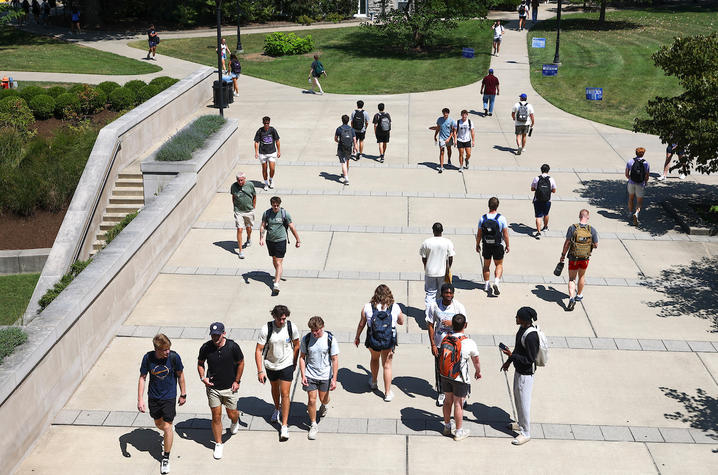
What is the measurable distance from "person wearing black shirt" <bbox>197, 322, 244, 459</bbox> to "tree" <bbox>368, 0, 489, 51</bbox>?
29382 millimetres

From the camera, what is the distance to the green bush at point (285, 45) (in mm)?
37312

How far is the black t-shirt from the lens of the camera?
29.5 ft

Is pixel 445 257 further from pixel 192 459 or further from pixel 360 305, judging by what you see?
pixel 192 459

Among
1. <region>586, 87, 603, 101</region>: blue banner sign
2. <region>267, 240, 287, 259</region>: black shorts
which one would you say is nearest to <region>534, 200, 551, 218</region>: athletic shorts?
<region>267, 240, 287, 259</region>: black shorts

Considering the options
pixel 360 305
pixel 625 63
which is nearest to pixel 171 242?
pixel 360 305

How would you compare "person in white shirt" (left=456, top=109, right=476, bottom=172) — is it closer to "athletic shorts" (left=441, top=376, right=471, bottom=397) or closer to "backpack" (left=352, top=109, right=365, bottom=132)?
"backpack" (left=352, top=109, right=365, bottom=132)

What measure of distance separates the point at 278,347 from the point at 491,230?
5002 mm

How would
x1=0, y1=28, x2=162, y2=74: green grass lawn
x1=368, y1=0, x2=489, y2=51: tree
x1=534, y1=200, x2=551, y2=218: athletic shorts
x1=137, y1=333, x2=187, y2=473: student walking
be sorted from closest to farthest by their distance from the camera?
x1=137, y1=333, x2=187, y2=473: student walking
x1=534, y1=200, x2=551, y2=218: athletic shorts
x1=0, y1=28, x2=162, y2=74: green grass lawn
x1=368, y1=0, x2=489, y2=51: tree

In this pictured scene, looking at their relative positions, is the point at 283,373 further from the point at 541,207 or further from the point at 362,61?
the point at 362,61

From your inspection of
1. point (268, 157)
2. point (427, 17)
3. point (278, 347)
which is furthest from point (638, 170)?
point (427, 17)

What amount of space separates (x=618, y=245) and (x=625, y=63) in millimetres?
20649

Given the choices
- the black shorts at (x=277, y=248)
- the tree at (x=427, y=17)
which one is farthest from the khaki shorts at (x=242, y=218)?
the tree at (x=427, y=17)

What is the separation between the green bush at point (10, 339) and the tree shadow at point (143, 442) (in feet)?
5.32

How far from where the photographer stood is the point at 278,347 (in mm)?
9305
